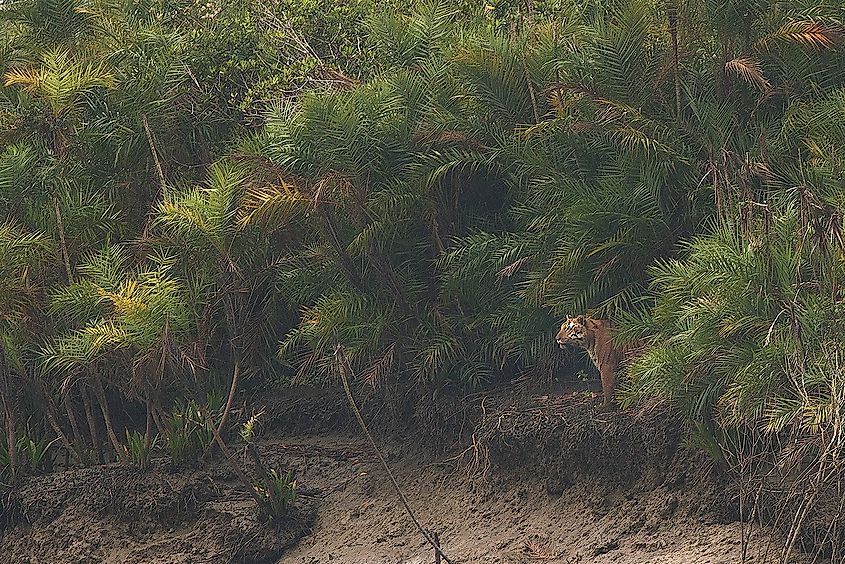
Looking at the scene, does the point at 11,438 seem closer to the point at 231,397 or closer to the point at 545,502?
Result: the point at 231,397

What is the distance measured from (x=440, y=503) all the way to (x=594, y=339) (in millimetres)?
2091

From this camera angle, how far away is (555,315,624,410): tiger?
28.3 feet

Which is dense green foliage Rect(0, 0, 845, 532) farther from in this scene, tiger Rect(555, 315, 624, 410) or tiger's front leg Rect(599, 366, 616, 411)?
tiger's front leg Rect(599, 366, 616, 411)

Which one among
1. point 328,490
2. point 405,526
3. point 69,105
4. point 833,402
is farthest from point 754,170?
point 69,105

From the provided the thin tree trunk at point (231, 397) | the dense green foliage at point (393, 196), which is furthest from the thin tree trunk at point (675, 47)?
the thin tree trunk at point (231, 397)

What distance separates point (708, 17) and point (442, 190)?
2576 millimetres

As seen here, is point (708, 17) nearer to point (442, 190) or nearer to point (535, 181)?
point (535, 181)

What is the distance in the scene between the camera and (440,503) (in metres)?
9.93

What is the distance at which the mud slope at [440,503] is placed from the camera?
27.7ft

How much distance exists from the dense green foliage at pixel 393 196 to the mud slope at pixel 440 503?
1.26 ft

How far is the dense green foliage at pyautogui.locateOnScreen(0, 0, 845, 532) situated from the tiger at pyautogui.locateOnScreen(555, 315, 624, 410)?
180 mm

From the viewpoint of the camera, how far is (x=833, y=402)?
6180mm

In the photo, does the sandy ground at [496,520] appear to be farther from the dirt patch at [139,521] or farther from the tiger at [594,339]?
the tiger at [594,339]

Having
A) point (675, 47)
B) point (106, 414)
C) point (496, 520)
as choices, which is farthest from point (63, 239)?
point (675, 47)
